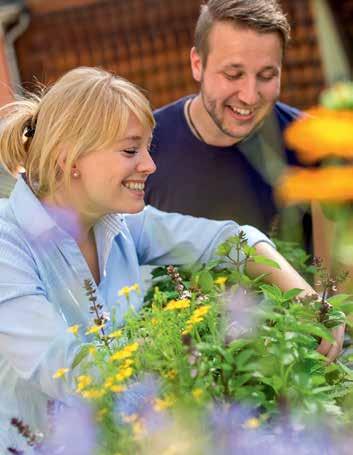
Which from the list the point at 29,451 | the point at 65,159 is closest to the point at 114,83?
the point at 65,159

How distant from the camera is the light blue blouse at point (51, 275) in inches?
78.1

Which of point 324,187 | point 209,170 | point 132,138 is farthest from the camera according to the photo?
point 209,170

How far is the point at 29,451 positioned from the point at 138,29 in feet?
20.7

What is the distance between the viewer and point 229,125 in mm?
3125

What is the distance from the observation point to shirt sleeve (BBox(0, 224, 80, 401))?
1.92 metres

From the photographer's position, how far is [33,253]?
7.25 ft

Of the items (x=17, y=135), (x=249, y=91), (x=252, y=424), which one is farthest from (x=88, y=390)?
(x=249, y=91)

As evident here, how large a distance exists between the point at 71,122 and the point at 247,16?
103 centimetres

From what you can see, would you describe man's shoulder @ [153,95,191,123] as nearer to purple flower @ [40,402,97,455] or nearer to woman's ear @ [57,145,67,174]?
woman's ear @ [57,145,67,174]

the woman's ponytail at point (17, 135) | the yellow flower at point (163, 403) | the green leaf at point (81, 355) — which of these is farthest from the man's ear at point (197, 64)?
the yellow flower at point (163, 403)

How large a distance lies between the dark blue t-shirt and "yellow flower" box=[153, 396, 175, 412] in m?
1.67

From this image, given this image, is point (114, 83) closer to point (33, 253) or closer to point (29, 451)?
point (33, 253)

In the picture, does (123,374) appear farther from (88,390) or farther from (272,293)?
(272,293)

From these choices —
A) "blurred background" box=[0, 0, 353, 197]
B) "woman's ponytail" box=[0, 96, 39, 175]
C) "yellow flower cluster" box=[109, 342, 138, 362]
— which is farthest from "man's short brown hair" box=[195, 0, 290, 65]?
"blurred background" box=[0, 0, 353, 197]
